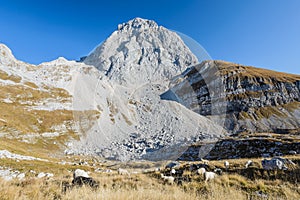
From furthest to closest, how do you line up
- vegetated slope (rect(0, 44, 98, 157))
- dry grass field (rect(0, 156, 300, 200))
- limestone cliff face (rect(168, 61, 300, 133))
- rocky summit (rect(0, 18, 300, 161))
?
1. limestone cliff face (rect(168, 61, 300, 133))
2. vegetated slope (rect(0, 44, 98, 157))
3. rocky summit (rect(0, 18, 300, 161))
4. dry grass field (rect(0, 156, 300, 200))

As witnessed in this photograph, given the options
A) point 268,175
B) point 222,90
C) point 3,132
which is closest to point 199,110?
point 222,90

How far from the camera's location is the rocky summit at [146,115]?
64.1 m

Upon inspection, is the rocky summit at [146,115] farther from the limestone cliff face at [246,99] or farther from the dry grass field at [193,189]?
the dry grass field at [193,189]

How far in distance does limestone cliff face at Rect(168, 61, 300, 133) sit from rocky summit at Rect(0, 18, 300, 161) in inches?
16.4

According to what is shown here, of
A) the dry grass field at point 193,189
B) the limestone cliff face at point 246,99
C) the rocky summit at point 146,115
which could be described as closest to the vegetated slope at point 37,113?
the rocky summit at point 146,115

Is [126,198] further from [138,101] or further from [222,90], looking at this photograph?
[222,90]

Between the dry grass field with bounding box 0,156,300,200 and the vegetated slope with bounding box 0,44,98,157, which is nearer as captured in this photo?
the dry grass field with bounding box 0,156,300,200

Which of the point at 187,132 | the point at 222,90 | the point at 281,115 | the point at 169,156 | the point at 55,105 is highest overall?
the point at 222,90

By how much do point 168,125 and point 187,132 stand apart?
11.3 meters

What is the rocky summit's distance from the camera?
64125 mm

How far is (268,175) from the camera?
9.54 metres

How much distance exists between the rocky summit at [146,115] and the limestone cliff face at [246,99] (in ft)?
1.37

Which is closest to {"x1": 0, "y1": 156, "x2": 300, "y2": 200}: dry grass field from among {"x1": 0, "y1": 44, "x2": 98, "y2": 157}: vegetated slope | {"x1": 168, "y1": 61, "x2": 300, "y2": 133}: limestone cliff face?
{"x1": 0, "y1": 44, "x2": 98, "y2": 157}: vegetated slope

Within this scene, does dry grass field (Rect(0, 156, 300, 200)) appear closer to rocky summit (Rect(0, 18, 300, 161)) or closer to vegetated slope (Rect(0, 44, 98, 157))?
rocky summit (Rect(0, 18, 300, 161))
